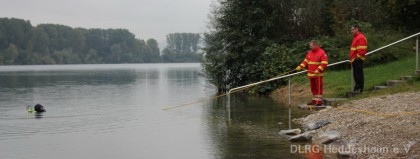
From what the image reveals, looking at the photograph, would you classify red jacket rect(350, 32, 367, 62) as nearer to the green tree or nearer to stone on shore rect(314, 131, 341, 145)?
stone on shore rect(314, 131, 341, 145)

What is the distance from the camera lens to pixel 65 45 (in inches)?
6698

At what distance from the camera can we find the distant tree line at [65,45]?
15112 cm

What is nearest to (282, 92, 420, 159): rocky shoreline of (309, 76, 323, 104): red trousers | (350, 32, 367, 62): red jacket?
(309, 76, 323, 104): red trousers

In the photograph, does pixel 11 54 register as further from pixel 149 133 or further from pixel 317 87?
pixel 317 87

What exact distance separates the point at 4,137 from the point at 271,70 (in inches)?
609

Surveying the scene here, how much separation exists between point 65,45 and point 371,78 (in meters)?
158

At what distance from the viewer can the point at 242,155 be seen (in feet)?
38.7

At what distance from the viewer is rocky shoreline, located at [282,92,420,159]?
10.3m

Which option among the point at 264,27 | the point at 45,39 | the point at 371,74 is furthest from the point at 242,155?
the point at 45,39

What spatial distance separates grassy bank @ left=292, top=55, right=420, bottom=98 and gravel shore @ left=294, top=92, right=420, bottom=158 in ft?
4.32

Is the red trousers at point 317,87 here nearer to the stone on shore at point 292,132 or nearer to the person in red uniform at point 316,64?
the person in red uniform at point 316,64

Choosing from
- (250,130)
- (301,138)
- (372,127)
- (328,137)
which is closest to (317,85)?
(250,130)

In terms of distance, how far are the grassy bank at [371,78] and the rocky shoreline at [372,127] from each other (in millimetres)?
1299

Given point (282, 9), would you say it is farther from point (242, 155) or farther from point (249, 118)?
point (242, 155)
